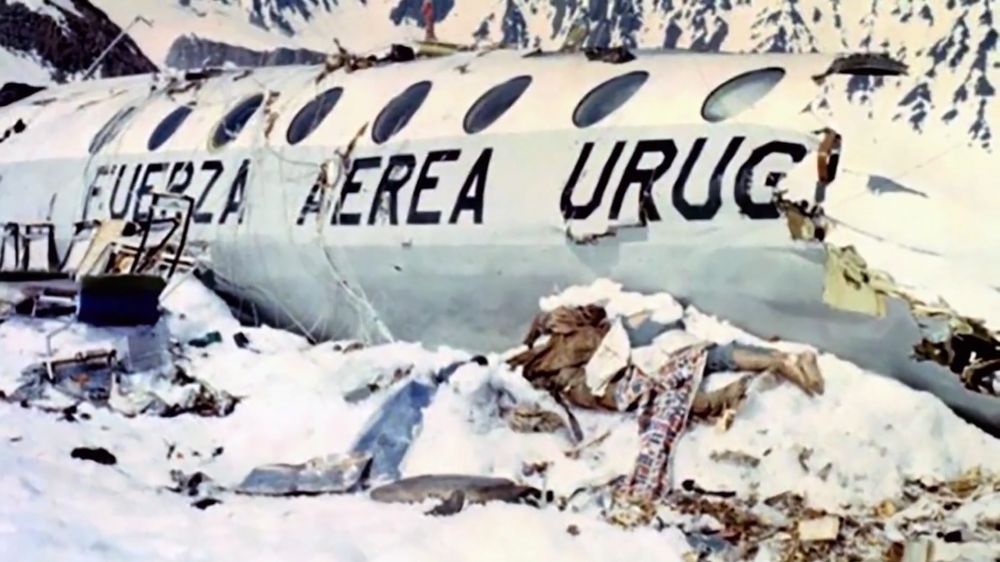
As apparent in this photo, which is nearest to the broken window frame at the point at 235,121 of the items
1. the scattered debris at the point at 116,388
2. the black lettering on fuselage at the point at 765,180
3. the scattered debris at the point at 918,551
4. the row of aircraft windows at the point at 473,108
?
the row of aircraft windows at the point at 473,108

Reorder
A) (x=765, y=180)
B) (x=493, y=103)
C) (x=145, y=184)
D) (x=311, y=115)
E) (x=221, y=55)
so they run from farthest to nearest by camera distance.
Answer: (x=221, y=55) < (x=145, y=184) < (x=311, y=115) < (x=493, y=103) < (x=765, y=180)

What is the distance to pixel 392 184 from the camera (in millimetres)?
5562

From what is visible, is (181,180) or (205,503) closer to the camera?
(205,503)

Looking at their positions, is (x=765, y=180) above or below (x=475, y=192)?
above

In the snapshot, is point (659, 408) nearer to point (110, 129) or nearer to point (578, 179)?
point (578, 179)

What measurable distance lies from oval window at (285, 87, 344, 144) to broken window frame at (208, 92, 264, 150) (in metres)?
0.35

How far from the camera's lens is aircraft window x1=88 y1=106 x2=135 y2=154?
23.2 ft

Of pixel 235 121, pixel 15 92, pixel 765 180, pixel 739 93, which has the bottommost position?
pixel 15 92

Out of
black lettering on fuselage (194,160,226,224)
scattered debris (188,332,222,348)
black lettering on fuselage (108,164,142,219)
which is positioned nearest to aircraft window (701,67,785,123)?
black lettering on fuselage (194,160,226,224)

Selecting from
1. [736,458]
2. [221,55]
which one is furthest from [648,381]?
[221,55]

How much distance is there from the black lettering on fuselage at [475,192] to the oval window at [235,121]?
1.66 m

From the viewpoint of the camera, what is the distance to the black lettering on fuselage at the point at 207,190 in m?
6.31

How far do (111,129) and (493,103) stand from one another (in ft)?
9.40

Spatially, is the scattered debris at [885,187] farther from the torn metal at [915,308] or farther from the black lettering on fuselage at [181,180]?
the black lettering on fuselage at [181,180]
